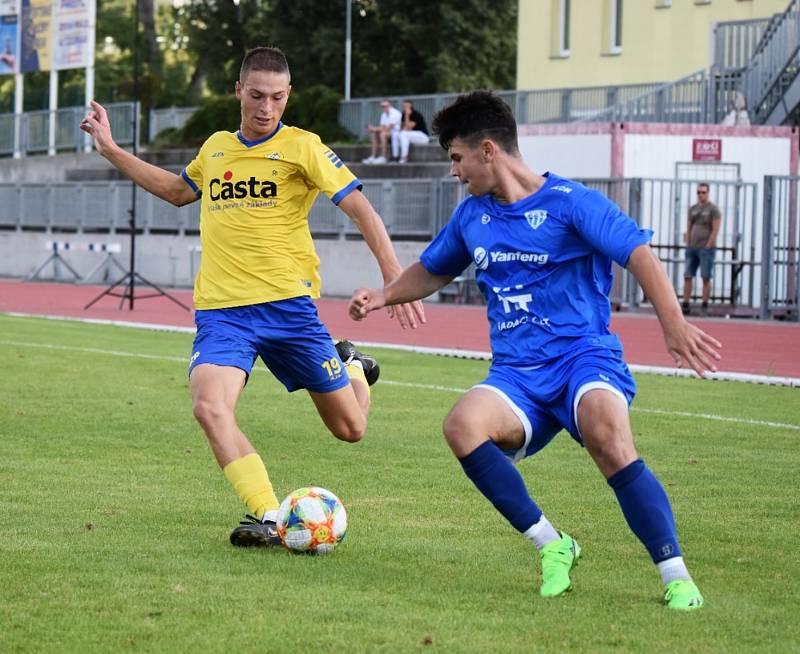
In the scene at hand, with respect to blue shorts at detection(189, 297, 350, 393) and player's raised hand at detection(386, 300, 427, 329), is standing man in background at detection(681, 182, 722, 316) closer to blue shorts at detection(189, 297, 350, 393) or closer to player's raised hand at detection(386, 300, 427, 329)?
blue shorts at detection(189, 297, 350, 393)

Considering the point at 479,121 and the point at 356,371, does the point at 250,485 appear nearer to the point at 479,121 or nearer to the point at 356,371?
the point at 356,371

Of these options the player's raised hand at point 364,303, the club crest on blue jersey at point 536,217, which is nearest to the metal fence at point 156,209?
the player's raised hand at point 364,303

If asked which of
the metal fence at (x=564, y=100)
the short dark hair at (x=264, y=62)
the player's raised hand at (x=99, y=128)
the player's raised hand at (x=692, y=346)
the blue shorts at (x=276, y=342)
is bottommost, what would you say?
the blue shorts at (x=276, y=342)

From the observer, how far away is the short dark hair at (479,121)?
6.11 meters

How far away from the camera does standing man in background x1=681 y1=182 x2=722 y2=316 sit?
2555 centimetres

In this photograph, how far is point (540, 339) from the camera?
6.15 meters

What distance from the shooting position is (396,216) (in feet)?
105

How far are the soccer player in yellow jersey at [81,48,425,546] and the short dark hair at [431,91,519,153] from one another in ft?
3.62

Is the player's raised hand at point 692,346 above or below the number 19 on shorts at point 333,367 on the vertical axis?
above

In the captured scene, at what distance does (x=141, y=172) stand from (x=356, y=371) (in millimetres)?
1751

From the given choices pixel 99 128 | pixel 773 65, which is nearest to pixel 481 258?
pixel 99 128

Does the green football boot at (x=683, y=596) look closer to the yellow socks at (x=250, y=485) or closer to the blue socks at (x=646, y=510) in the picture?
the blue socks at (x=646, y=510)

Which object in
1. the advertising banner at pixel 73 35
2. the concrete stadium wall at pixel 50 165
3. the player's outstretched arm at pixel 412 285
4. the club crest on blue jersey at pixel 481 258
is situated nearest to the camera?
the club crest on blue jersey at pixel 481 258

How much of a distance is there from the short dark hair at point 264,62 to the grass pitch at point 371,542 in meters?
2.15
